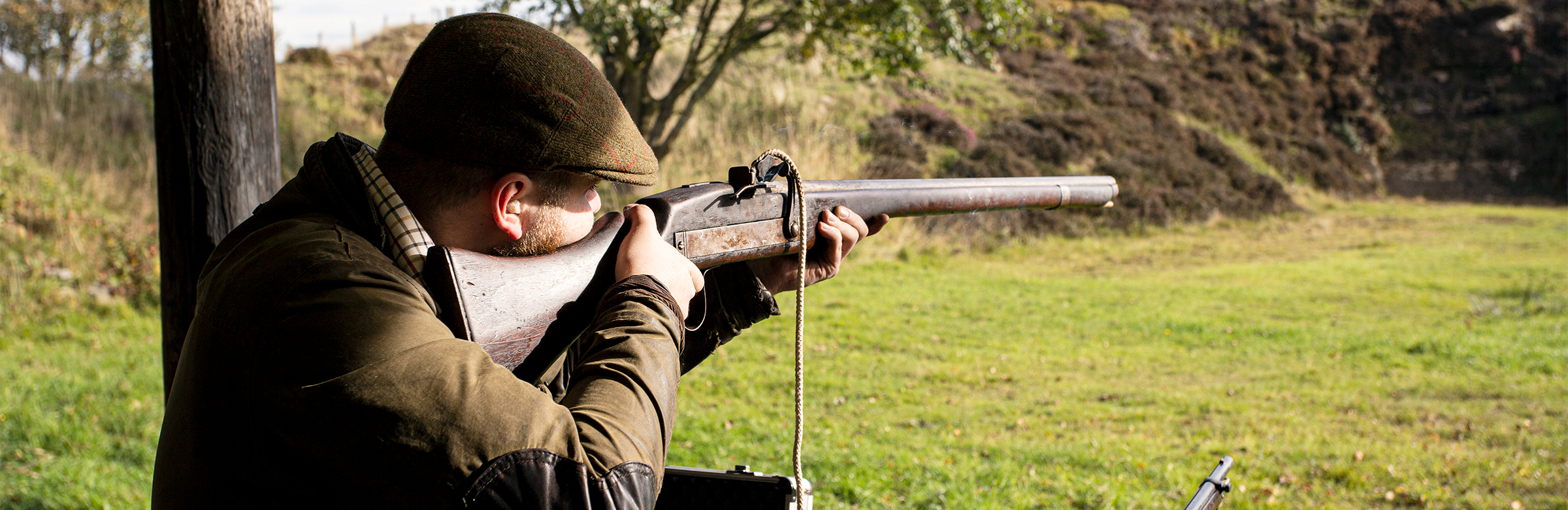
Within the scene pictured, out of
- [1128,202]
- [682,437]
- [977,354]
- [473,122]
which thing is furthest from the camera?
[1128,202]

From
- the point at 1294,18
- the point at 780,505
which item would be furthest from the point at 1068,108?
the point at 780,505

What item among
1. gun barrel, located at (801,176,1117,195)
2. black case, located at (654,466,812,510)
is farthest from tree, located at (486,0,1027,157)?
black case, located at (654,466,812,510)

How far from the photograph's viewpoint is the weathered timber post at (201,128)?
2.86 meters

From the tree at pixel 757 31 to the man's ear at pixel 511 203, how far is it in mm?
10559

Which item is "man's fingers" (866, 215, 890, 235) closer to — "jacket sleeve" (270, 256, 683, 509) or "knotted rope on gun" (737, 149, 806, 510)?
"knotted rope on gun" (737, 149, 806, 510)

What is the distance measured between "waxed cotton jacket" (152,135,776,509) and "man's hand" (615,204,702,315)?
40 centimetres

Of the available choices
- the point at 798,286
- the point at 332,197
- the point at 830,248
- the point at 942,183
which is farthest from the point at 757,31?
the point at 332,197

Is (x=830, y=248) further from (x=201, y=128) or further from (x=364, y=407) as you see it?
(x=201, y=128)

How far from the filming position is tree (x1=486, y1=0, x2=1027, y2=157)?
12.4 m

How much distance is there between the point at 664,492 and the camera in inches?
107

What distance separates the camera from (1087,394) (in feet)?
23.8

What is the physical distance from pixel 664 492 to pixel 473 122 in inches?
56.9

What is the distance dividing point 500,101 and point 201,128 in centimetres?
185

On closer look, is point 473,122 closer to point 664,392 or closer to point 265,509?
point 664,392
